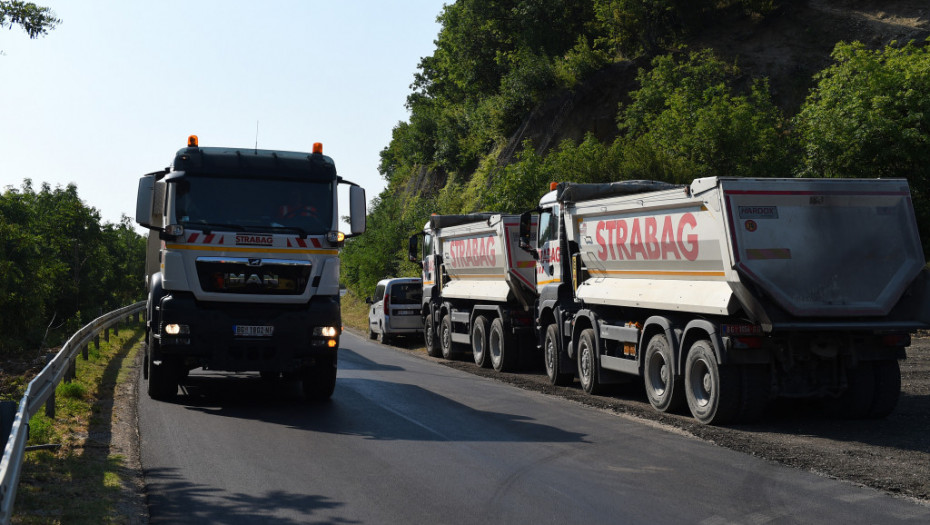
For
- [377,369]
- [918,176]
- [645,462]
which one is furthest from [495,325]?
[918,176]

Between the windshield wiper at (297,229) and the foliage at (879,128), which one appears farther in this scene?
the foliage at (879,128)

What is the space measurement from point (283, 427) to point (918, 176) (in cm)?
2266

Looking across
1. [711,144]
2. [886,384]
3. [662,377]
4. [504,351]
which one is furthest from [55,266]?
[886,384]

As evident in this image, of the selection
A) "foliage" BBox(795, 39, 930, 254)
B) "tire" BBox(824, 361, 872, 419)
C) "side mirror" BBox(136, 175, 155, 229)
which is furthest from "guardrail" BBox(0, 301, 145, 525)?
"foliage" BBox(795, 39, 930, 254)

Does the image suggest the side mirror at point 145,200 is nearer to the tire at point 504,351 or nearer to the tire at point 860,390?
the tire at point 504,351

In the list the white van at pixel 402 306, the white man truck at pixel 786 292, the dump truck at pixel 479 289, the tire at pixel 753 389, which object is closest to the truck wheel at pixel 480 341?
the dump truck at pixel 479 289

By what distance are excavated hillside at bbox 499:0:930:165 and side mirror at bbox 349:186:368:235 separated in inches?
1344

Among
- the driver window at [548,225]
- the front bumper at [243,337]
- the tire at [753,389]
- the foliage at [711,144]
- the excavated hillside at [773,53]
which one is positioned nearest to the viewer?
the tire at [753,389]

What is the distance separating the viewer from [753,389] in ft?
36.9

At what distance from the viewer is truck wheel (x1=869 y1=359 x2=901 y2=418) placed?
1150 cm

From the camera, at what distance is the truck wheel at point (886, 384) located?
453 inches

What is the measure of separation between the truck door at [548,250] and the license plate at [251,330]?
575 centimetres

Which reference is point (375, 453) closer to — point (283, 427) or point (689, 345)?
point (283, 427)

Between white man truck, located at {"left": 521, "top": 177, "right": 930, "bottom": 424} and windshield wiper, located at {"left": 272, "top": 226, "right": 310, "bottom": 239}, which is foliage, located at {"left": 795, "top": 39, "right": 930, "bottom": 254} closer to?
white man truck, located at {"left": 521, "top": 177, "right": 930, "bottom": 424}
